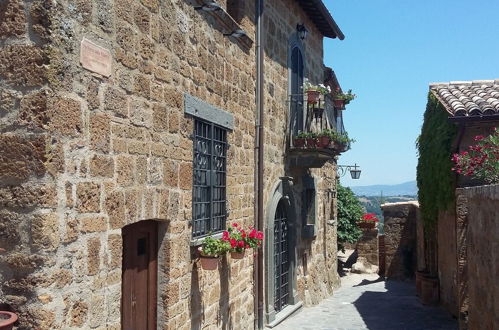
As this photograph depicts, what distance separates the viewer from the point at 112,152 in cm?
411

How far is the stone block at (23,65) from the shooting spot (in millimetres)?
3340

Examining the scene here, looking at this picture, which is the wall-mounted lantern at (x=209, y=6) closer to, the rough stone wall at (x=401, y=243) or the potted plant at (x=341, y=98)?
the potted plant at (x=341, y=98)

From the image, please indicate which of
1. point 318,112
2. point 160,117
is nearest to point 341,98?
point 318,112

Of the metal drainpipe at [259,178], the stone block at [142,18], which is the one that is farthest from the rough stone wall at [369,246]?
the stone block at [142,18]

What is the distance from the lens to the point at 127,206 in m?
4.34

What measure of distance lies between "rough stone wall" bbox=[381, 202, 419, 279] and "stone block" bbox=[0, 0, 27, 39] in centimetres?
1527

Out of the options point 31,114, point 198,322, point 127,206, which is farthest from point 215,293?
point 31,114

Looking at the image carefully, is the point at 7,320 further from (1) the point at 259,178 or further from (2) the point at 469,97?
(2) the point at 469,97

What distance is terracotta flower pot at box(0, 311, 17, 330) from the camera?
298 centimetres

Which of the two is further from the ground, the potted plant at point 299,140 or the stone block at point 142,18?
the stone block at point 142,18

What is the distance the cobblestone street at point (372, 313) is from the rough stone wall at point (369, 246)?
452 cm

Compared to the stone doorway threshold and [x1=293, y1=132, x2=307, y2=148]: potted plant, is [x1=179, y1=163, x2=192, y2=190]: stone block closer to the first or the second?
the stone doorway threshold

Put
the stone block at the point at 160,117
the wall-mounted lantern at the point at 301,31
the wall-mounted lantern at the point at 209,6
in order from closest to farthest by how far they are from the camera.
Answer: the stone block at the point at 160,117
the wall-mounted lantern at the point at 209,6
the wall-mounted lantern at the point at 301,31

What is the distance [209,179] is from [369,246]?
1477cm
